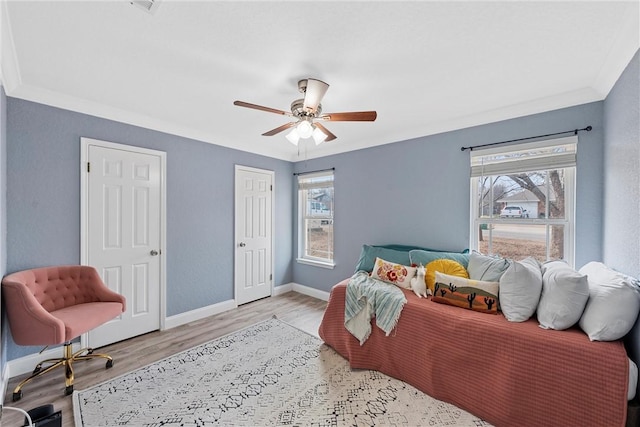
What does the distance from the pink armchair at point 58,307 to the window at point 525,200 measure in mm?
3689

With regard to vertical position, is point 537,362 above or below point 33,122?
below

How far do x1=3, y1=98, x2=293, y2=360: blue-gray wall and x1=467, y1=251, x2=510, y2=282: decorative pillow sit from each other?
2965mm

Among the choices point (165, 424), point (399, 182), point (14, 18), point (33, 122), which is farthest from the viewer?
point (399, 182)

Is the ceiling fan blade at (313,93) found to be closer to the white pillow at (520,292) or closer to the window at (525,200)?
the window at (525,200)

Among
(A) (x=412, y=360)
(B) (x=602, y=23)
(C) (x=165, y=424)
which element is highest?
(B) (x=602, y=23)

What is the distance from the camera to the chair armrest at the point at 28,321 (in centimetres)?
189

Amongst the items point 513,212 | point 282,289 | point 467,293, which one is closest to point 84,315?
point 282,289

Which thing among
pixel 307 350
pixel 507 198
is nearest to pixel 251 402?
pixel 307 350

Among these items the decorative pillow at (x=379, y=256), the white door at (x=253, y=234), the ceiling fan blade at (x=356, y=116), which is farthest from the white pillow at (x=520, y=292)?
the white door at (x=253, y=234)

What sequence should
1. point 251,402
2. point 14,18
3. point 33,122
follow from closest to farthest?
point 14,18 → point 251,402 → point 33,122

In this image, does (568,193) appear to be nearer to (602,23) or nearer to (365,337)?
(602,23)

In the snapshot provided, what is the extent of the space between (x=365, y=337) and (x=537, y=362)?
47.1 inches

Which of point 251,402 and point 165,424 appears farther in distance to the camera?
point 251,402

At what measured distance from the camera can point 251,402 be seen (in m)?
1.90
